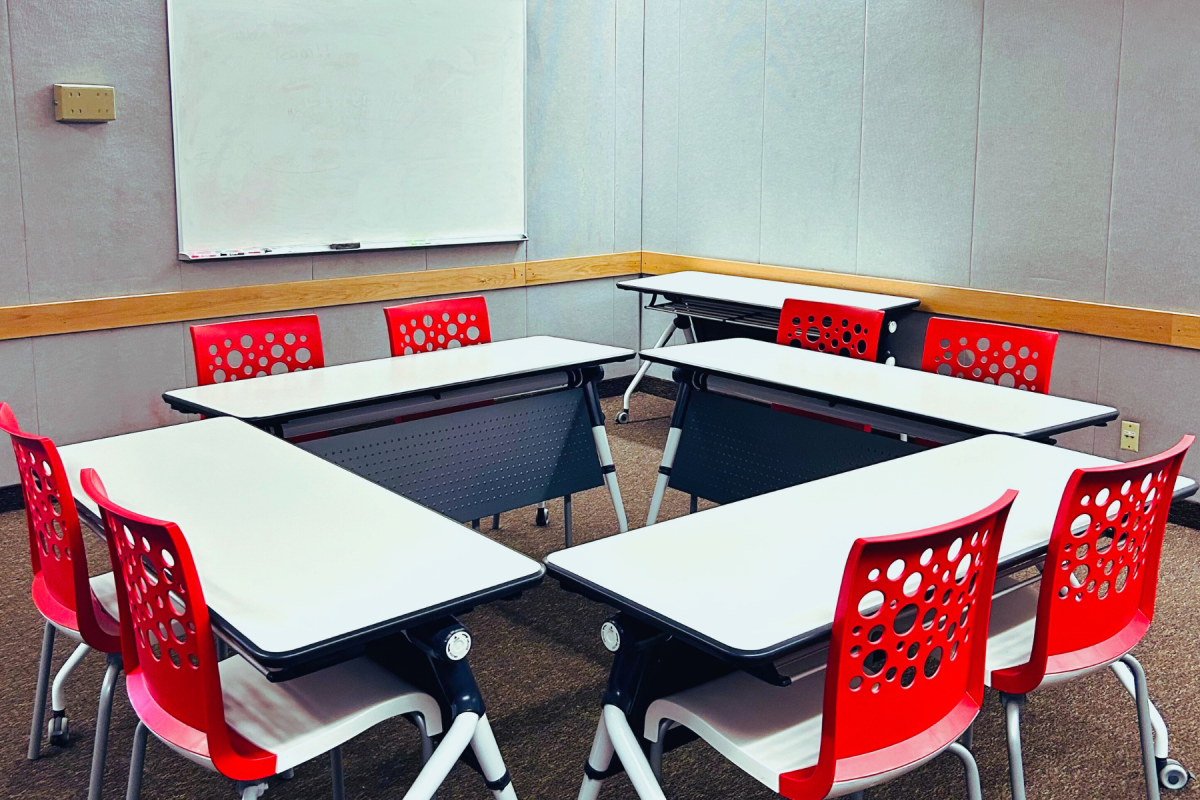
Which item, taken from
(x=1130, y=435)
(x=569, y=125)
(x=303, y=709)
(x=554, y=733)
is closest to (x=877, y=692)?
(x=303, y=709)

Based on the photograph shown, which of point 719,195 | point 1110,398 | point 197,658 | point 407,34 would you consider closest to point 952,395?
point 1110,398

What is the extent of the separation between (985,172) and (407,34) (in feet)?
9.15

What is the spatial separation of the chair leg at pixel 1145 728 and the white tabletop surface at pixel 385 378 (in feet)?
6.53

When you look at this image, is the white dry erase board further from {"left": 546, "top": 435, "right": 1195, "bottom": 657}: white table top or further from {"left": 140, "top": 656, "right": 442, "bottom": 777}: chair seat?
{"left": 546, "top": 435, "right": 1195, "bottom": 657}: white table top

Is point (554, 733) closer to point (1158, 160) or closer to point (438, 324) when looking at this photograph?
point (438, 324)

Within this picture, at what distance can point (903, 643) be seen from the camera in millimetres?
1647

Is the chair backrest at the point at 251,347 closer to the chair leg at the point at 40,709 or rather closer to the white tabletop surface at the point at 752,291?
the chair leg at the point at 40,709

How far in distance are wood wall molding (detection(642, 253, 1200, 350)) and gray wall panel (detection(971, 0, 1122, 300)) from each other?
6cm

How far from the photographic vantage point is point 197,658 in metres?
1.67

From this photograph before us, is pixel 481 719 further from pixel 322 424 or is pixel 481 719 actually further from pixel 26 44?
pixel 26 44

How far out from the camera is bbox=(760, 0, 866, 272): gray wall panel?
16.9 feet

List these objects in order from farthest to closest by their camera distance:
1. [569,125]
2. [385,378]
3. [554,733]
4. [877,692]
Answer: [569,125], [385,378], [554,733], [877,692]

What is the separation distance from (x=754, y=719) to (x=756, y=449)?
1843 mm

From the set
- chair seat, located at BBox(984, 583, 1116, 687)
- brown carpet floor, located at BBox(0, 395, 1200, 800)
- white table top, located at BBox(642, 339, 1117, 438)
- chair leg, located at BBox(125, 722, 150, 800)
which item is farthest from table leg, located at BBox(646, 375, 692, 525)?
chair leg, located at BBox(125, 722, 150, 800)
